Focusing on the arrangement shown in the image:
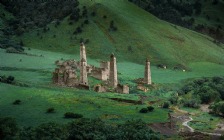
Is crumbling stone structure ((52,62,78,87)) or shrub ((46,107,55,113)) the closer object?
shrub ((46,107,55,113))

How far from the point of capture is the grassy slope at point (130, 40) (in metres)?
149

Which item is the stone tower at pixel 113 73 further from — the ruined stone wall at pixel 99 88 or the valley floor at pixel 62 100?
the ruined stone wall at pixel 99 88

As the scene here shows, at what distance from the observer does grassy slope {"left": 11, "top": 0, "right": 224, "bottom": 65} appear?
14938 cm

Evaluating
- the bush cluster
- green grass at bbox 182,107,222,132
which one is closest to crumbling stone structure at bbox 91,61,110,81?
green grass at bbox 182,107,222,132

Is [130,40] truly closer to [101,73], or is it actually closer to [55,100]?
[101,73]

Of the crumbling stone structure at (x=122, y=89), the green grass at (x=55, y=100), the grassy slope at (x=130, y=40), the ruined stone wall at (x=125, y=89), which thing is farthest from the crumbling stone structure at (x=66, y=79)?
the grassy slope at (x=130, y=40)

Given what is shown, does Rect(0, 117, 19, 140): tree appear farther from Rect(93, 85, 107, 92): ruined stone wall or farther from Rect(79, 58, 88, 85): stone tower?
Rect(79, 58, 88, 85): stone tower

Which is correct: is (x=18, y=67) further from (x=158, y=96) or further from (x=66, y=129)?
(x=66, y=129)

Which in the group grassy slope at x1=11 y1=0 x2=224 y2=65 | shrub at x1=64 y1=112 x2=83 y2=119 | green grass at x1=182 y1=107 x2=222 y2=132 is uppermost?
grassy slope at x1=11 y1=0 x2=224 y2=65

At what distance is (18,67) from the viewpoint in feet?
358

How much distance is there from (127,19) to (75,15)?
54.6 feet

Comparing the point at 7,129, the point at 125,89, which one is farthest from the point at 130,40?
the point at 7,129

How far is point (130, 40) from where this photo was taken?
157m

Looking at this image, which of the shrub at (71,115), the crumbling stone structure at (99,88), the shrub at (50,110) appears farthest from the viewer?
the crumbling stone structure at (99,88)
